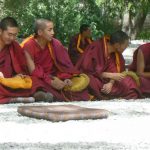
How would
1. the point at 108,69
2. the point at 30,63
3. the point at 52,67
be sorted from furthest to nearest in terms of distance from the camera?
the point at 108,69
the point at 52,67
the point at 30,63

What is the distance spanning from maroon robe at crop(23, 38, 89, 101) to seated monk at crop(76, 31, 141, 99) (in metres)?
0.22

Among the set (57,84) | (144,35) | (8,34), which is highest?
(8,34)

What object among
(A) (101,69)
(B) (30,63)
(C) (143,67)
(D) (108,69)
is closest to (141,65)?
(C) (143,67)

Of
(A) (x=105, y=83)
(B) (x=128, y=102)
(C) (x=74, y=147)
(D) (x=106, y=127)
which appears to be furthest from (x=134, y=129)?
(A) (x=105, y=83)

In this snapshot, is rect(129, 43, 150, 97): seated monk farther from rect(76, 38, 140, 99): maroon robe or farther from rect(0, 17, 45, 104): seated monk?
rect(0, 17, 45, 104): seated monk

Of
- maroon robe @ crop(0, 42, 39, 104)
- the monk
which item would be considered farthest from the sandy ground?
the monk

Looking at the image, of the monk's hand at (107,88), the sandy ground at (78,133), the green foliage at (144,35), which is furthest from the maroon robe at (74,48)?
the green foliage at (144,35)

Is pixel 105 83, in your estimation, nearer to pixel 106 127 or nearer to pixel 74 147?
pixel 106 127

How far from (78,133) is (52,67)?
2.88 meters

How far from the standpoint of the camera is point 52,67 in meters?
8.15

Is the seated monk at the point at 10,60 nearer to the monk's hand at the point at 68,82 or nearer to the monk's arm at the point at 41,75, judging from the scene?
the monk's arm at the point at 41,75

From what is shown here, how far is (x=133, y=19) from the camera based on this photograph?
2203cm

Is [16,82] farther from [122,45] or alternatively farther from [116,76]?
[122,45]

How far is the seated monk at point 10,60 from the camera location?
7.52 meters
